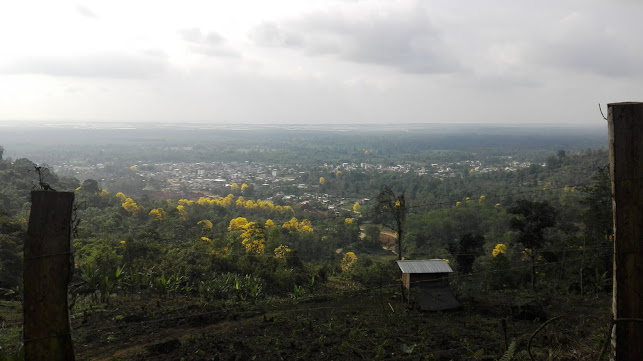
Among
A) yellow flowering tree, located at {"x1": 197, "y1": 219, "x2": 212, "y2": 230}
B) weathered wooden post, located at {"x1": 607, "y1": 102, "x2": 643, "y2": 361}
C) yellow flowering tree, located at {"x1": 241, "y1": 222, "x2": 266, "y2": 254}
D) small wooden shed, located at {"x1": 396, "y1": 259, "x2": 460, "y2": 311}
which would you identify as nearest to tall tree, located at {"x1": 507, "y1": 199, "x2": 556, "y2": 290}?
small wooden shed, located at {"x1": 396, "y1": 259, "x2": 460, "y2": 311}

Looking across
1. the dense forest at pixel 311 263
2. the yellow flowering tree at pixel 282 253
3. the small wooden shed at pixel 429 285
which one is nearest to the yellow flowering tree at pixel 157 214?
the dense forest at pixel 311 263

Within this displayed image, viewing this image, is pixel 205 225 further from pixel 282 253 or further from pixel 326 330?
pixel 326 330

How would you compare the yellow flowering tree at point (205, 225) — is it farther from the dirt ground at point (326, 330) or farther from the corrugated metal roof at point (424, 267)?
the corrugated metal roof at point (424, 267)

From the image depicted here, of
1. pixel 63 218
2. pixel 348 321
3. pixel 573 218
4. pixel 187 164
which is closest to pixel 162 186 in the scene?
pixel 187 164

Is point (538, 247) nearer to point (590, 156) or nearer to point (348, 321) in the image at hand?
point (348, 321)

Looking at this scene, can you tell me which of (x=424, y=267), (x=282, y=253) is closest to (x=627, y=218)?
(x=424, y=267)

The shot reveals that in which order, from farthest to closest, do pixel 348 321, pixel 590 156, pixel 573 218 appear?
pixel 590 156, pixel 573 218, pixel 348 321
